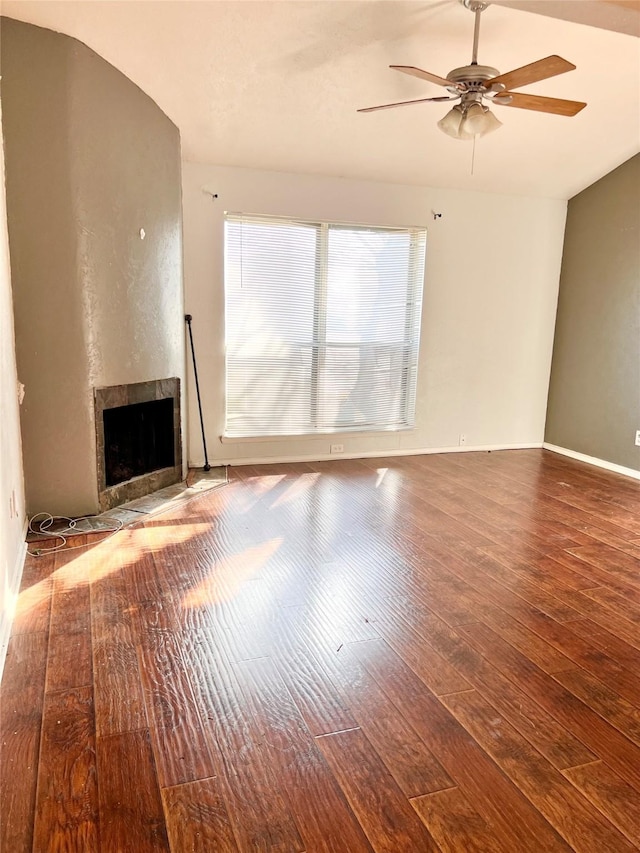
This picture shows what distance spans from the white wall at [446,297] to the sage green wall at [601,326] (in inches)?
6.7

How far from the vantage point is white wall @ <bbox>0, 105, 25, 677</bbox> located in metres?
2.42

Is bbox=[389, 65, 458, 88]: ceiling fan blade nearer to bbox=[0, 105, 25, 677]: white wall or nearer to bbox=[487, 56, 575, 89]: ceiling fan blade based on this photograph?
bbox=[487, 56, 575, 89]: ceiling fan blade

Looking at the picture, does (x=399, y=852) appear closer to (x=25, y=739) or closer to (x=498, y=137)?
(x=25, y=739)

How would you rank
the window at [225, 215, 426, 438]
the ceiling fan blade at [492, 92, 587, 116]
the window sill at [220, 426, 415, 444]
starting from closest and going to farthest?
the ceiling fan blade at [492, 92, 587, 116] < the window at [225, 215, 426, 438] < the window sill at [220, 426, 415, 444]

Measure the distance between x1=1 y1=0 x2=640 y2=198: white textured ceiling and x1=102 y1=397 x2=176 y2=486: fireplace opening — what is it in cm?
208

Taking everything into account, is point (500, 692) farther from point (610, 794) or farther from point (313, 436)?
point (313, 436)

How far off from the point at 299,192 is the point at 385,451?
2.52 metres

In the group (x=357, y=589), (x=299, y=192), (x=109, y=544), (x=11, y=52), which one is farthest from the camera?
(x=299, y=192)

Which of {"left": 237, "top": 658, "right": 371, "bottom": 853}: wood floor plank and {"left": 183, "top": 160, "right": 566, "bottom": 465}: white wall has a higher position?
{"left": 183, "top": 160, "right": 566, "bottom": 465}: white wall

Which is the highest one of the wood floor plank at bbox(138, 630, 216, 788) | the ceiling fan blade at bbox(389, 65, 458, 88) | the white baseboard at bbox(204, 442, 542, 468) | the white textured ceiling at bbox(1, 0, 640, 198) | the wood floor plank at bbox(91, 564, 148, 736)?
the white textured ceiling at bbox(1, 0, 640, 198)

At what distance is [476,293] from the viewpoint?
18.9ft

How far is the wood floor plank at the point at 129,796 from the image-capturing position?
Answer: 147 cm

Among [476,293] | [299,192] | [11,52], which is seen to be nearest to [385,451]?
[476,293]

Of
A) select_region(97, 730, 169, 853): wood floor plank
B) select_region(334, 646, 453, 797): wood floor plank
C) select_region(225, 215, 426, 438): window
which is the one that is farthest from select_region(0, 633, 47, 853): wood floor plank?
select_region(225, 215, 426, 438): window
